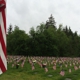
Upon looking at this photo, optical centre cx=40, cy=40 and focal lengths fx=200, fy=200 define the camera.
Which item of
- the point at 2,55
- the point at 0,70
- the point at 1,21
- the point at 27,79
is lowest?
the point at 27,79

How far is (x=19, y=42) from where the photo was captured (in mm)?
62688

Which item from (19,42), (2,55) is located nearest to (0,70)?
(2,55)

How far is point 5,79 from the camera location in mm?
14391

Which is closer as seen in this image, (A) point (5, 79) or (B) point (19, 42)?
(A) point (5, 79)

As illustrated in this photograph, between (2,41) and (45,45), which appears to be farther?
(45,45)

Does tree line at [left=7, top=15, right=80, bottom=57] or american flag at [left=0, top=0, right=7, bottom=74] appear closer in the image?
american flag at [left=0, top=0, right=7, bottom=74]

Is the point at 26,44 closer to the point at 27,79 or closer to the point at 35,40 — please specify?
the point at 35,40

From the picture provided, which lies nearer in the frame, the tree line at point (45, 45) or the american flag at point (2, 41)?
the american flag at point (2, 41)

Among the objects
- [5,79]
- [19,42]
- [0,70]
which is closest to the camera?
[0,70]

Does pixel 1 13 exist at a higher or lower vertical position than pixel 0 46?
higher

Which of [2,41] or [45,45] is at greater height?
[45,45]

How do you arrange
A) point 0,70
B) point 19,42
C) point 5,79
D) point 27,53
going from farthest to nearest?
point 19,42 → point 27,53 → point 5,79 → point 0,70

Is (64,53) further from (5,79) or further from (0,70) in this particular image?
(0,70)

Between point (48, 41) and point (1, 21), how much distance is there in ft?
188
